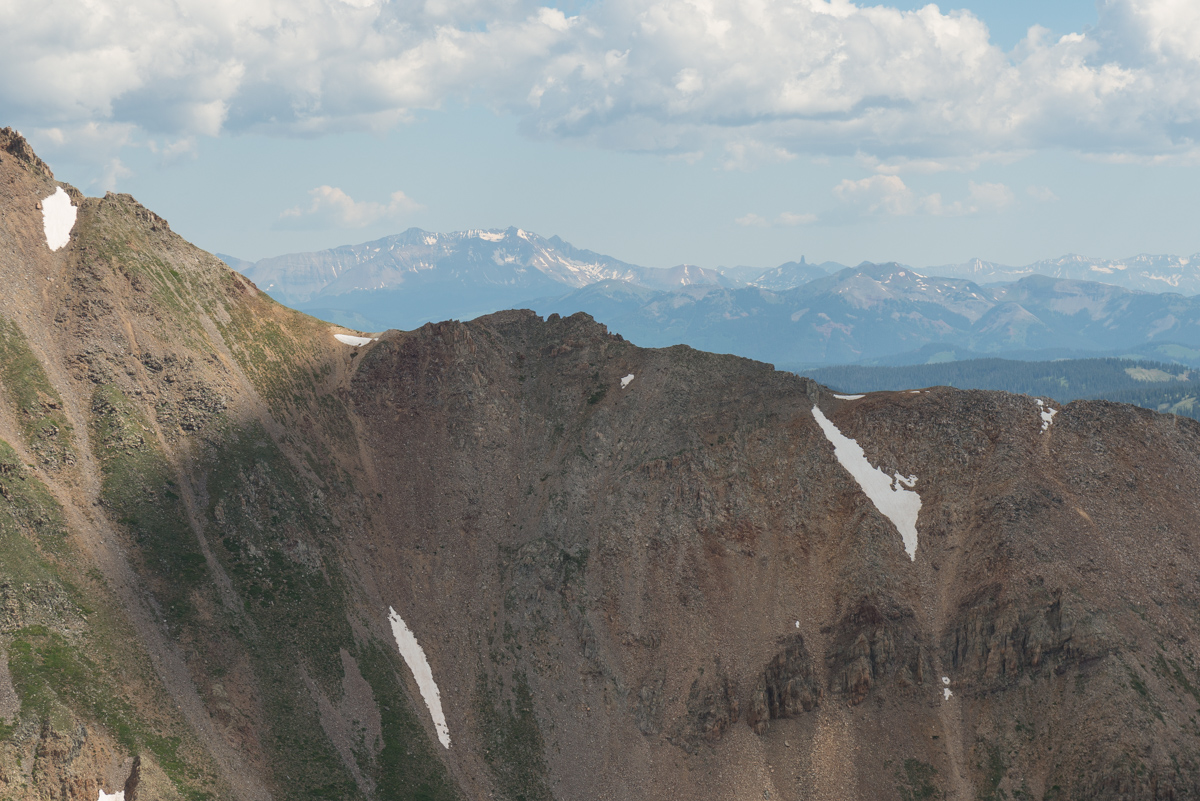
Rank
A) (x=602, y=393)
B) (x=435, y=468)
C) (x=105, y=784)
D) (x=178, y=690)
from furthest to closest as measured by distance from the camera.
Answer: (x=602, y=393) → (x=435, y=468) → (x=178, y=690) → (x=105, y=784)

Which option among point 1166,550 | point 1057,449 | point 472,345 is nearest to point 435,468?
point 472,345

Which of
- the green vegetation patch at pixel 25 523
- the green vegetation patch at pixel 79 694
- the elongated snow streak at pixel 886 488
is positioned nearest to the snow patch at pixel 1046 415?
the elongated snow streak at pixel 886 488

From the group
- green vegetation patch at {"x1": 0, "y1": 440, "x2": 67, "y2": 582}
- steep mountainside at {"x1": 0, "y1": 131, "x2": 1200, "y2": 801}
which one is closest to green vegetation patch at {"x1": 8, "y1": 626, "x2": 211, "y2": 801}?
steep mountainside at {"x1": 0, "y1": 131, "x2": 1200, "y2": 801}

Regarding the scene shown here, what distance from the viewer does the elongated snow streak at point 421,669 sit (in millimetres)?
83625

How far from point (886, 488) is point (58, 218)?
107 metres

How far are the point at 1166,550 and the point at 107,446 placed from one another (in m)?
113

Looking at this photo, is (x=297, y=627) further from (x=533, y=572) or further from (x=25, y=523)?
(x=533, y=572)

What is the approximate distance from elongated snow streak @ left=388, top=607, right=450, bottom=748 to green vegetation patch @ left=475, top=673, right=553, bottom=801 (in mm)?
3982

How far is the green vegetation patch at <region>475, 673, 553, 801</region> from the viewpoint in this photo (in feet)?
266

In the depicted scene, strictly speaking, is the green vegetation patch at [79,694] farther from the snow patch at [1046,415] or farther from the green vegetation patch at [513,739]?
the snow patch at [1046,415]

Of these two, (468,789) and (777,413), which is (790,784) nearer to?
(468,789)

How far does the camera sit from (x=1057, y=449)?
9994 cm

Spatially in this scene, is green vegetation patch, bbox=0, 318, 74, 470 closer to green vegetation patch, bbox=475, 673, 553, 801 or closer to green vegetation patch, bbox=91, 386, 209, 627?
green vegetation patch, bbox=91, 386, 209, 627

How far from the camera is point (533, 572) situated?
98.2m
